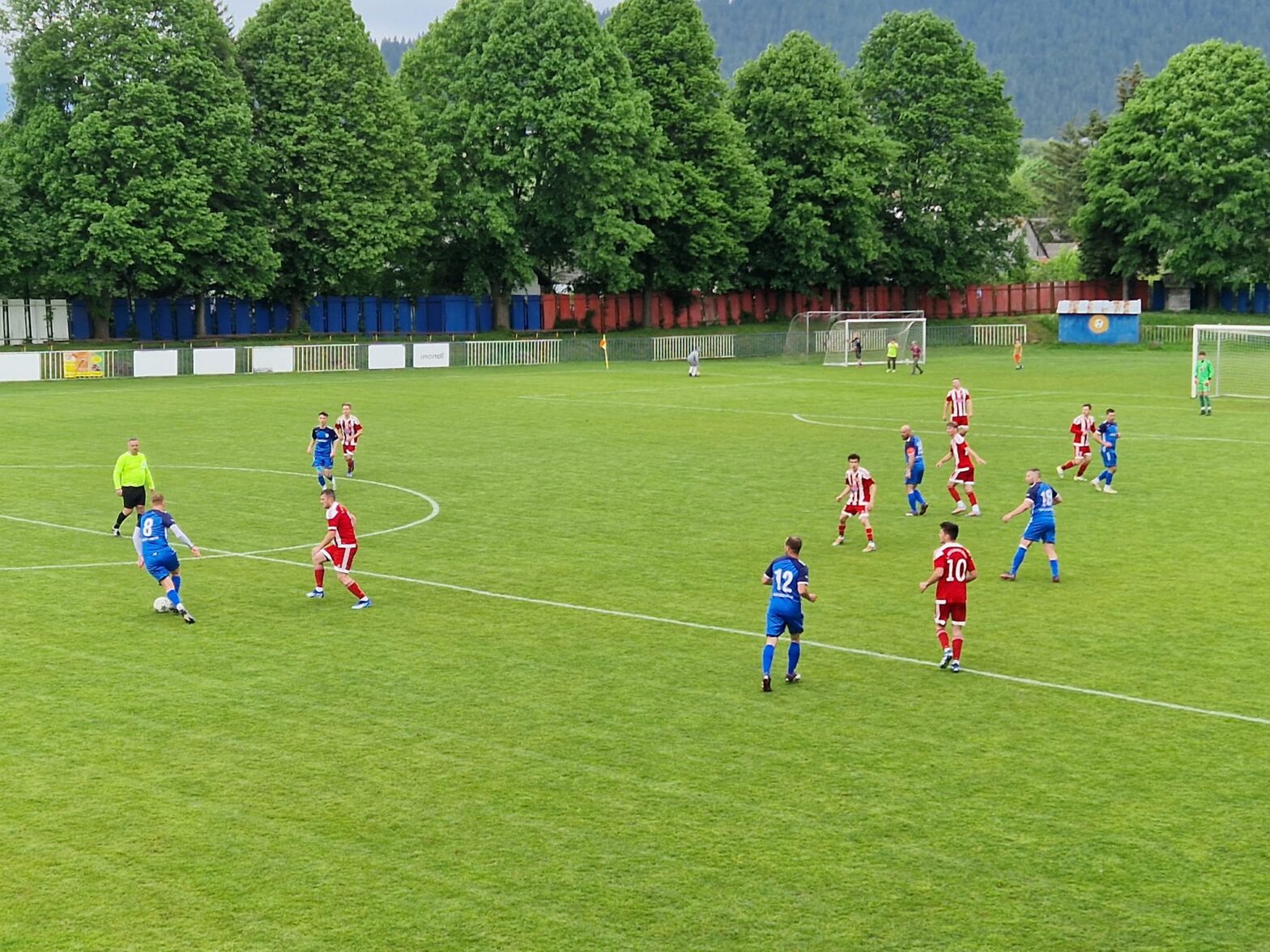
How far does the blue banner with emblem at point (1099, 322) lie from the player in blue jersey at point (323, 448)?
74.5 m

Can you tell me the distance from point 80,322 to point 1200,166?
72.1 m

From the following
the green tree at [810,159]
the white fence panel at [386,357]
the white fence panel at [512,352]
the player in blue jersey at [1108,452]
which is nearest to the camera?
the player in blue jersey at [1108,452]

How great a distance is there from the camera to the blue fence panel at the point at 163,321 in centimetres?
8869

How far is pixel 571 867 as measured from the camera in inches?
484

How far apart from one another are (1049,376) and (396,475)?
146 ft

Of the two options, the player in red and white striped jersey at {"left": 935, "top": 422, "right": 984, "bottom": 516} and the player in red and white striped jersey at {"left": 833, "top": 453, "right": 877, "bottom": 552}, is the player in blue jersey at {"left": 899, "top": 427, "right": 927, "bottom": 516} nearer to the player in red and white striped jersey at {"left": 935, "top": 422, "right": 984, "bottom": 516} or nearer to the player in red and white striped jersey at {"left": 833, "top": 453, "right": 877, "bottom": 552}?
the player in red and white striped jersey at {"left": 935, "top": 422, "right": 984, "bottom": 516}

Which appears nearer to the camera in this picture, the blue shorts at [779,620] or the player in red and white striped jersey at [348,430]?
the blue shorts at [779,620]

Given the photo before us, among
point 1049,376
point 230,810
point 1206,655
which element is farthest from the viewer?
point 1049,376

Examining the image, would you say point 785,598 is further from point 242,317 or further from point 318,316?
point 318,316

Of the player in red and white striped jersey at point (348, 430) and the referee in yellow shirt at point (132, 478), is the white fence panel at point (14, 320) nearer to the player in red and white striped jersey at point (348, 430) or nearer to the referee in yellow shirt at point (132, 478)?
the player in red and white striped jersey at point (348, 430)

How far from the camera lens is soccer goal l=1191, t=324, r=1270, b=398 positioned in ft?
196

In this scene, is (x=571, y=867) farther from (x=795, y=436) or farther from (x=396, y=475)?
(x=795, y=436)

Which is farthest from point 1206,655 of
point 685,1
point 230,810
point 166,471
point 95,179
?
point 685,1

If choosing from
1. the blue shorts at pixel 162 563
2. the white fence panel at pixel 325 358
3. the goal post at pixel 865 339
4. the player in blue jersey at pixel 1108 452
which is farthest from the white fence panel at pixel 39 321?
the blue shorts at pixel 162 563
